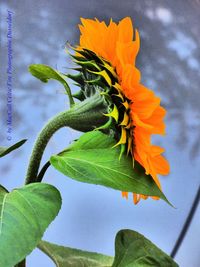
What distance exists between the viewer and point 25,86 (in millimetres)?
600

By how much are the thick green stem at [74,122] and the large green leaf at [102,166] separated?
18 mm

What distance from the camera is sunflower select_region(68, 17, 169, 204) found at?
0.35 m

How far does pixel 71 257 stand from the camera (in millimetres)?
504

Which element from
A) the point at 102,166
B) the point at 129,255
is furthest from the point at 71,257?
the point at 102,166

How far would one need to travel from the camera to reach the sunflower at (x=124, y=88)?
0.35 meters

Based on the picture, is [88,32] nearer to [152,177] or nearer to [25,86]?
[152,177]

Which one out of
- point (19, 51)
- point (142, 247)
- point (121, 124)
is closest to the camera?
point (121, 124)

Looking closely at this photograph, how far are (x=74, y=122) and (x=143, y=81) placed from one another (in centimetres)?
28

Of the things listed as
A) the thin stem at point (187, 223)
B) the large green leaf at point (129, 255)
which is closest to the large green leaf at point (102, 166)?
the large green leaf at point (129, 255)

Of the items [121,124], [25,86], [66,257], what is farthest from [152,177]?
[25,86]

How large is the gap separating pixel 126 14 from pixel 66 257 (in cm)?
33

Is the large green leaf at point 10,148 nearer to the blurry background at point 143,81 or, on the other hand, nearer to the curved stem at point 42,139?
the curved stem at point 42,139

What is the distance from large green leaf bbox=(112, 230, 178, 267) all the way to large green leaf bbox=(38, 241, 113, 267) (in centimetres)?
5

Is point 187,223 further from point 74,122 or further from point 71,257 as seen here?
point 74,122
